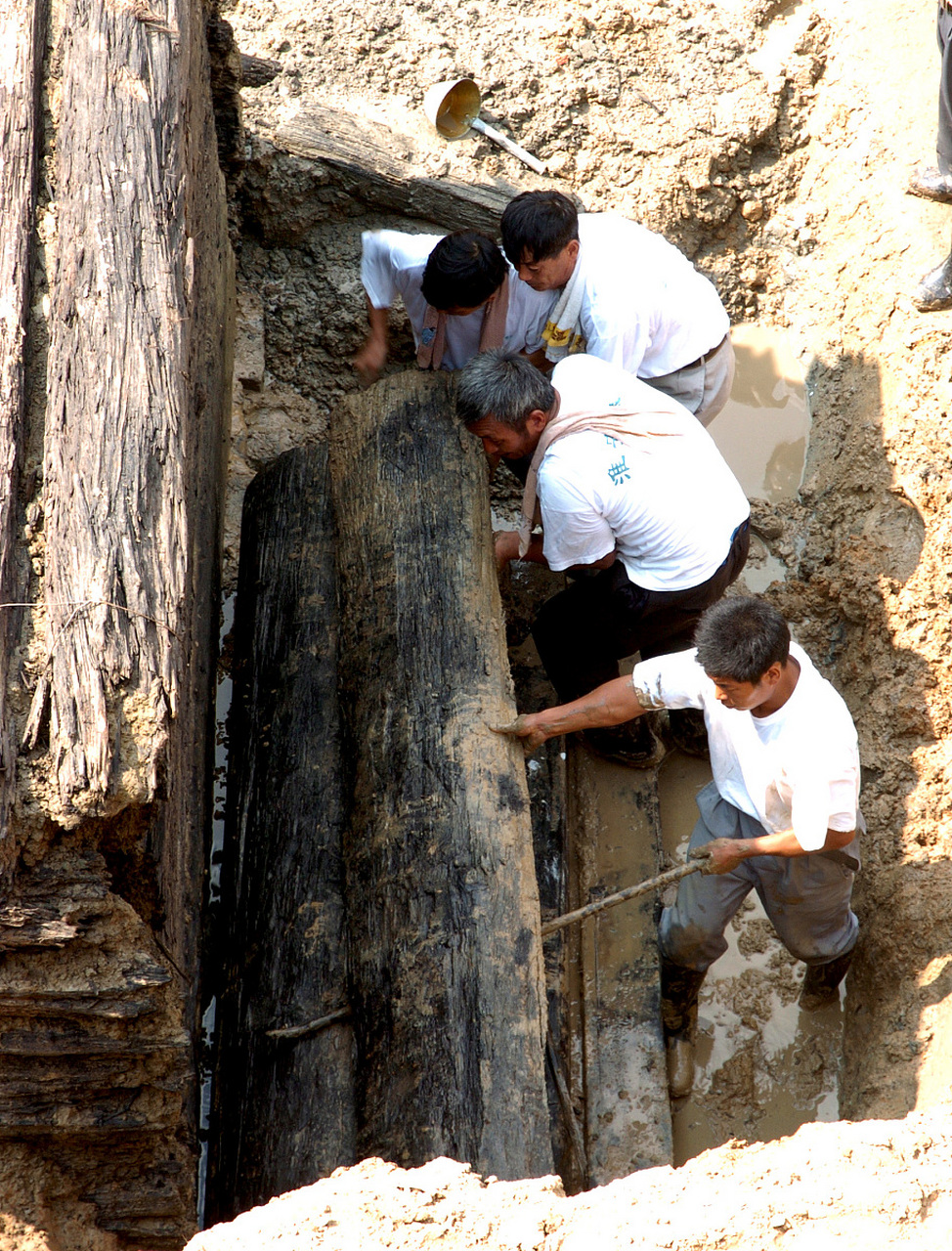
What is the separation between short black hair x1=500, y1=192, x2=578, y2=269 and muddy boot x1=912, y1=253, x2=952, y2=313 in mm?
1943

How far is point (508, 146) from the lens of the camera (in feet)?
20.4

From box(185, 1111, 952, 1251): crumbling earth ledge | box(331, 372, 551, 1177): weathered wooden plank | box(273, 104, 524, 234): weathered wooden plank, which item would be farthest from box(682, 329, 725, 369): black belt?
box(185, 1111, 952, 1251): crumbling earth ledge

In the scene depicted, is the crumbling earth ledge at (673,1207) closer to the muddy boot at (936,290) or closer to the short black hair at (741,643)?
the short black hair at (741,643)

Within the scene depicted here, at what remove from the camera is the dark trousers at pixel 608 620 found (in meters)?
4.41

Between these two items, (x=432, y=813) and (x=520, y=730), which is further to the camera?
(x=520, y=730)

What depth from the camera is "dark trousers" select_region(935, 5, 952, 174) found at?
513 centimetres

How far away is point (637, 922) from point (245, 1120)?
168 centimetres

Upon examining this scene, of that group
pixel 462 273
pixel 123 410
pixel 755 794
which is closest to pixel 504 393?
pixel 462 273

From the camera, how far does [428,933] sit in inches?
129

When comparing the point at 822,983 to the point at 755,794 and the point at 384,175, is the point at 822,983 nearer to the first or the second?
the point at 755,794

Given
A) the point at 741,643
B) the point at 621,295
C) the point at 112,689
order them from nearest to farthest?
1. the point at 112,689
2. the point at 741,643
3. the point at 621,295

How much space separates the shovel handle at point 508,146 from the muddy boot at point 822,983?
14.7 ft

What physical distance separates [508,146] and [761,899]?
4.39 meters

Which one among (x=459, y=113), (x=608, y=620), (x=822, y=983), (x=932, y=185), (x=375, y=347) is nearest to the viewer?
(x=822, y=983)
